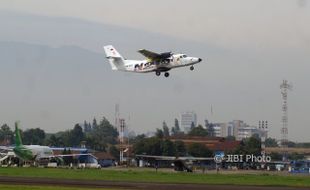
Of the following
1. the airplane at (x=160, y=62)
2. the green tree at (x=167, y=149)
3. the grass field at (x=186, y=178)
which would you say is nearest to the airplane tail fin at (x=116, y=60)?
the airplane at (x=160, y=62)

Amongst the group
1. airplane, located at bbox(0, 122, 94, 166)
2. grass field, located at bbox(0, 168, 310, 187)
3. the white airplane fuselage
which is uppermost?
the white airplane fuselage

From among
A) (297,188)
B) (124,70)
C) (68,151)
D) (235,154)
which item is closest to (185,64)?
(124,70)

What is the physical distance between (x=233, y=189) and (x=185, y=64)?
28797mm

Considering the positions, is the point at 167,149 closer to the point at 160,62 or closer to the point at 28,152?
the point at 28,152

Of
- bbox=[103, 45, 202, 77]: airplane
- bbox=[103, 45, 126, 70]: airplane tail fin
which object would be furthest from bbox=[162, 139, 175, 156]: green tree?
bbox=[103, 45, 202, 77]: airplane

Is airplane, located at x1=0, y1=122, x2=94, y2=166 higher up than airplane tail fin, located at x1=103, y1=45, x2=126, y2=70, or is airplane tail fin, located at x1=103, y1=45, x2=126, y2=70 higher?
airplane tail fin, located at x1=103, y1=45, x2=126, y2=70

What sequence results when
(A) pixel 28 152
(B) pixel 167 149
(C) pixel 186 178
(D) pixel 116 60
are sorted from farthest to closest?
(B) pixel 167 149
(A) pixel 28 152
(D) pixel 116 60
(C) pixel 186 178

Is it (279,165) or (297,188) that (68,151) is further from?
(297,188)

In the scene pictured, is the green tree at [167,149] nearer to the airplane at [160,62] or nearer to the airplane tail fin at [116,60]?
the airplane tail fin at [116,60]

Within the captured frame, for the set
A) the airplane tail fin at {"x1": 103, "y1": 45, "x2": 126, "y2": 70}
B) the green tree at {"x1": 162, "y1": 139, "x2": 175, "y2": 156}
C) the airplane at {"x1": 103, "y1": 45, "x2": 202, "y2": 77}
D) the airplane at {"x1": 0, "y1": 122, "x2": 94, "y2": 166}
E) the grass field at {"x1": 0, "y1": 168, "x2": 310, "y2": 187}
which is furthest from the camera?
the green tree at {"x1": 162, "y1": 139, "x2": 175, "y2": 156}

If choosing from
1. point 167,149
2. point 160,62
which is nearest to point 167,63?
point 160,62

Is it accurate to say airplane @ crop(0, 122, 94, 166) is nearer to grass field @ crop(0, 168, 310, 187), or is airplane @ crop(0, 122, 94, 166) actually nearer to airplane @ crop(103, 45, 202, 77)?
grass field @ crop(0, 168, 310, 187)

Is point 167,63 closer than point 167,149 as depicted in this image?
Yes

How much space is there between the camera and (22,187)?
198 feet
